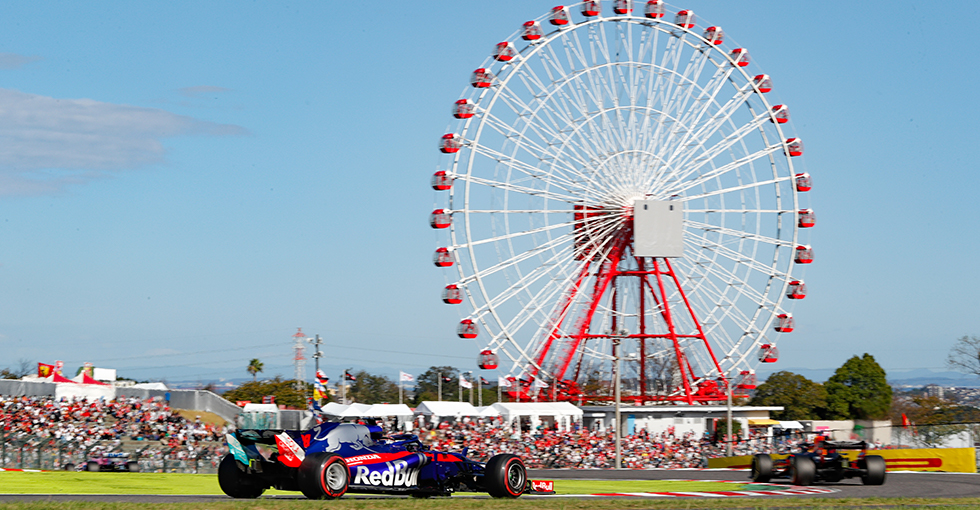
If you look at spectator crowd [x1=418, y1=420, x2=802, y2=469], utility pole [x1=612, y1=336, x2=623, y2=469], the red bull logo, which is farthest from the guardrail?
the red bull logo

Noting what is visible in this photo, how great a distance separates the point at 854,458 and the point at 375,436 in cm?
1290

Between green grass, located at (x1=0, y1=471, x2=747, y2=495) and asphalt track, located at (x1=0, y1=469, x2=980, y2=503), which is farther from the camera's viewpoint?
green grass, located at (x1=0, y1=471, x2=747, y2=495)

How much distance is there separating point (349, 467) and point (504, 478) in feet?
9.19

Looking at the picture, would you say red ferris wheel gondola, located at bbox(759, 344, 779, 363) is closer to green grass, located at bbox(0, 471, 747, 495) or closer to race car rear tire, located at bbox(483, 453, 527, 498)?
green grass, located at bbox(0, 471, 747, 495)

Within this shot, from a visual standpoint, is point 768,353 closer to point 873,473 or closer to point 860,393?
point 873,473

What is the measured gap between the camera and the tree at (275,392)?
333ft

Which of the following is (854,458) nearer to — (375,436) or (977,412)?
(375,436)

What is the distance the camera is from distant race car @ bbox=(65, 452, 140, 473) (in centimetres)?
3584

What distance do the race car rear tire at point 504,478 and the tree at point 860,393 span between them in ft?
301

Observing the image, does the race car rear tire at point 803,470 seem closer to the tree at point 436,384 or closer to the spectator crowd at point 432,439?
the spectator crowd at point 432,439

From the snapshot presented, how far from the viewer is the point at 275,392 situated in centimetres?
10519

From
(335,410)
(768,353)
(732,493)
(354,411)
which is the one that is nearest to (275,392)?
(335,410)

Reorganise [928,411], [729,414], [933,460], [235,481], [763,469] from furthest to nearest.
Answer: [928,411] < [729,414] < [933,460] < [763,469] < [235,481]

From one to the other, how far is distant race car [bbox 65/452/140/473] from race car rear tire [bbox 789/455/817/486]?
74.3 feet
